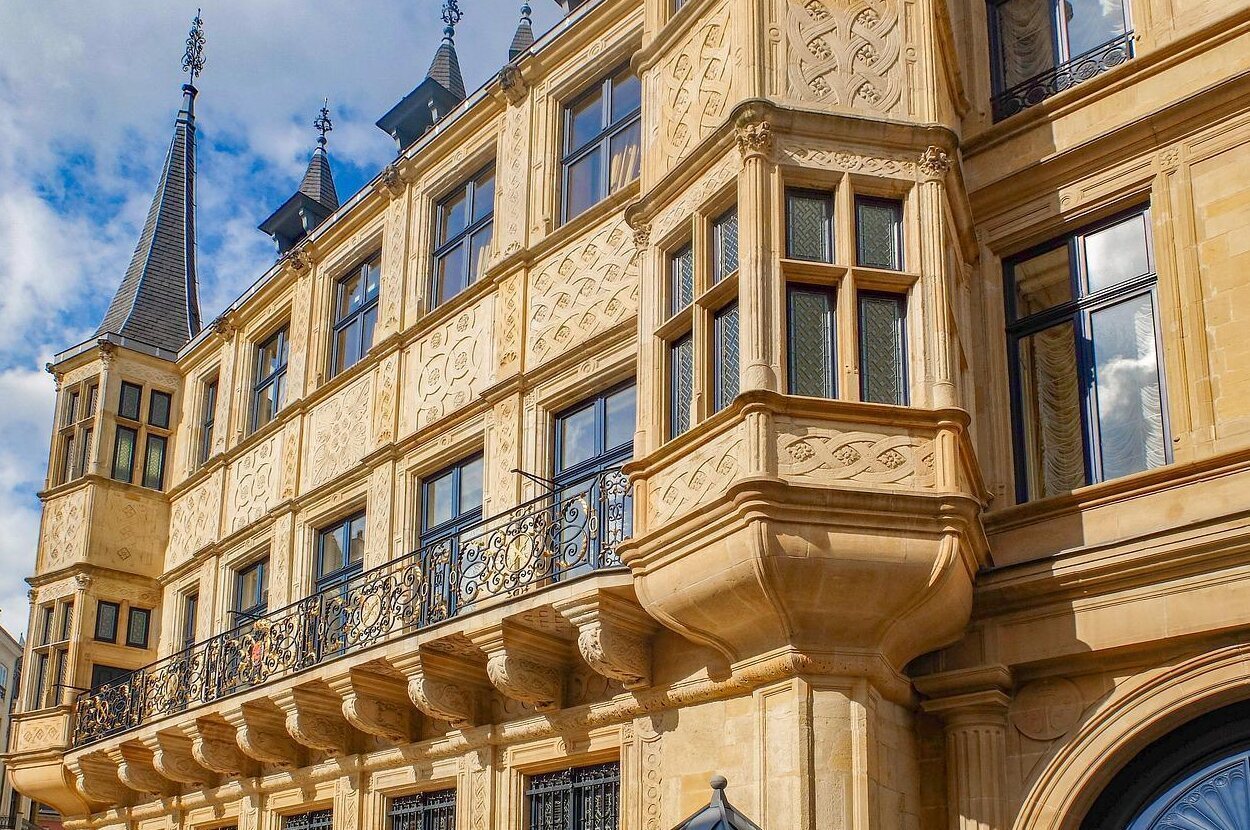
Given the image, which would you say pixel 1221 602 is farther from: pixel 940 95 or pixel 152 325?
pixel 152 325

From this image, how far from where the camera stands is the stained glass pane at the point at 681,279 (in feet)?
37.7

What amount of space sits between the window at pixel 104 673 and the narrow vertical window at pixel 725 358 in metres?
13.6

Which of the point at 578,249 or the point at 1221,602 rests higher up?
the point at 578,249

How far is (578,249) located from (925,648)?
589cm

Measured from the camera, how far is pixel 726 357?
10758 mm

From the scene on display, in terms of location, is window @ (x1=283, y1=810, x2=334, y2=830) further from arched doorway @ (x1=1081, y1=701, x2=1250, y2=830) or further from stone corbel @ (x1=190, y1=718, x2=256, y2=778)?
arched doorway @ (x1=1081, y1=701, x2=1250, y2=830)

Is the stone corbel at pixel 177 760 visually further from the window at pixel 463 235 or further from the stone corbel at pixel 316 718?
the window at pixel 463 235

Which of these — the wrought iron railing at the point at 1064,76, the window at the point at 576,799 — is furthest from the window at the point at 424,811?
the wrought iron railing at the point at 1064,76

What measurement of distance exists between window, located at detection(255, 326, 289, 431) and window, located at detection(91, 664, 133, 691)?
14.5 feet

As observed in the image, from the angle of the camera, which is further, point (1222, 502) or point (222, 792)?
point (222, 792)

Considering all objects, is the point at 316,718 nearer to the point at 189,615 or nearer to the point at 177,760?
the point at 177,760

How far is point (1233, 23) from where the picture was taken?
1052cm

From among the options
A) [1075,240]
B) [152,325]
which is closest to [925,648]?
[1075,240]

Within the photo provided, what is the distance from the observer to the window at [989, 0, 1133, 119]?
1157 centimetres
